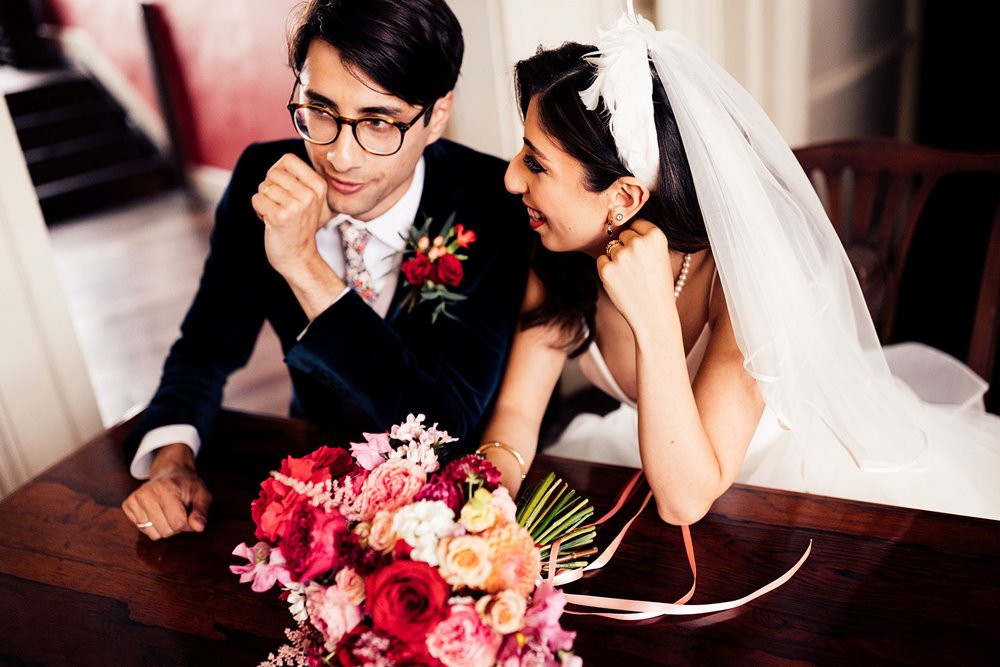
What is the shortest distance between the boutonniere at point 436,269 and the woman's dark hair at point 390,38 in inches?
11.3

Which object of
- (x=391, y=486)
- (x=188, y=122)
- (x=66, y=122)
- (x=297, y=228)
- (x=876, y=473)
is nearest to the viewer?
(x=391, y=486)

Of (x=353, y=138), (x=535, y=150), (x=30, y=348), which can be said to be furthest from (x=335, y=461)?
(x=30, y=348)

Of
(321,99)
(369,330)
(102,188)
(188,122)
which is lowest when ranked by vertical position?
(102,188)

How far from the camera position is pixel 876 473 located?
1737 mm

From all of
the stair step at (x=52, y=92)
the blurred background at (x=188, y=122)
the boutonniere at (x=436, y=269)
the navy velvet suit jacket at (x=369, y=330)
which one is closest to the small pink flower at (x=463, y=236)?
the boutonniere at (x=436, y=269)

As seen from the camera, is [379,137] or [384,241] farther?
[384,241]

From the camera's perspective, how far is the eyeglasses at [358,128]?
170cm

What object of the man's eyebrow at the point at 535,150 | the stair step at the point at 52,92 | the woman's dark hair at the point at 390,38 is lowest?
the stair step at the point at 52,92

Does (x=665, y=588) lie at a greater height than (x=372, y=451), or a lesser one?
lesser

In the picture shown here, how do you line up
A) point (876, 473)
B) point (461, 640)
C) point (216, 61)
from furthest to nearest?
point (216, 61) < point (876, 473) < point (461, 640)

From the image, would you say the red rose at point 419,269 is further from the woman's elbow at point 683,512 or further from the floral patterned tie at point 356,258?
the woman's elbow at point 683,512

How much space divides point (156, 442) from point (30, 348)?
24.4 inches

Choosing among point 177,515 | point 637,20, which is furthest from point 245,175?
point 637,20

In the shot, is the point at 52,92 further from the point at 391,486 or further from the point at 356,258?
the point at 391,486
